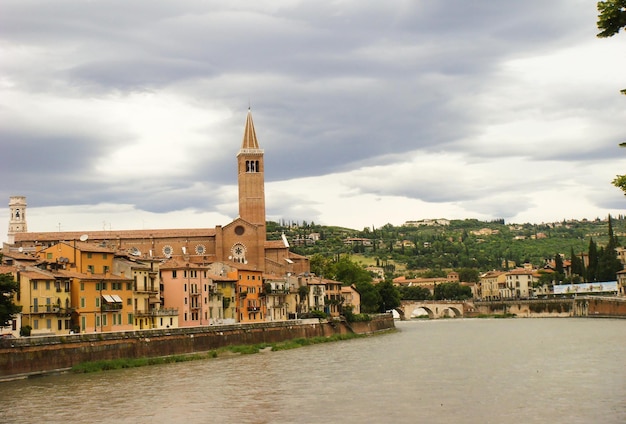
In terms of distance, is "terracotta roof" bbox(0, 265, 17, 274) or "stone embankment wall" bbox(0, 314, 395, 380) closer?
"stone embankment wall" bbox(0, 314, 395, 380)

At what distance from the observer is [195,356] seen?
2532 inches

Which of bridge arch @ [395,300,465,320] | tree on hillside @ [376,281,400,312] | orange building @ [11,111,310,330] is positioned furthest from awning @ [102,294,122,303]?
bridge arch @ [395,300,465,320]

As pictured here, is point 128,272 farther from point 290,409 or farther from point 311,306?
point 311,306

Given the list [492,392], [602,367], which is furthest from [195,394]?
[602,367]

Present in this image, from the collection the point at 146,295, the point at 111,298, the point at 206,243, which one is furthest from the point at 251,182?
the point at 111,298

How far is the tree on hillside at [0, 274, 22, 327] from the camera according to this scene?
5056cm

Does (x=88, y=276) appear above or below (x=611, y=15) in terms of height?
below

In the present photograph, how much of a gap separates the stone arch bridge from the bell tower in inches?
2280

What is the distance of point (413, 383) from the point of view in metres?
46.5

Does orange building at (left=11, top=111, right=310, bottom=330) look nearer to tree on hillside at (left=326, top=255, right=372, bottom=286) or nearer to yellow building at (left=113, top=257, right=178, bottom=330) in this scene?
yellow building at (left=113, top=257, right=178, bottom=330)

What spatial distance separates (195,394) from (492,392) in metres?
15.2

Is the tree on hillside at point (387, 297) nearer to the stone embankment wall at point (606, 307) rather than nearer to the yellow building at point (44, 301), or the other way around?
the stone embankment wall at point (606, 307)

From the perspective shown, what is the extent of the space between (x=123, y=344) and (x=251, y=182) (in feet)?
229

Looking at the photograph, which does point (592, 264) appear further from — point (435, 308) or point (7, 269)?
point (7, 269)
